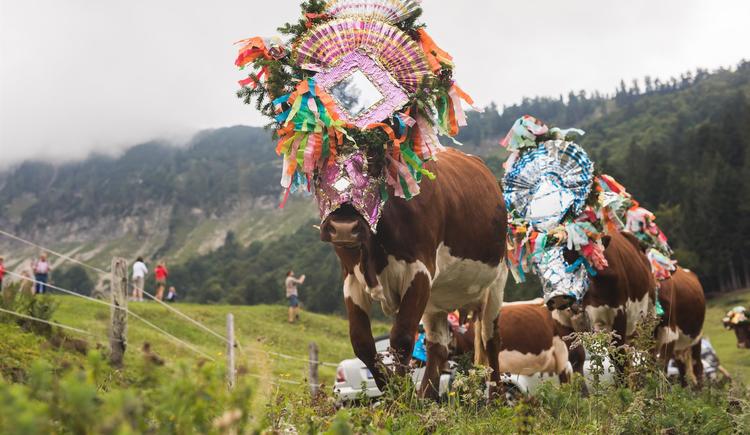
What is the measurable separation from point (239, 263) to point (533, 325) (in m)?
128

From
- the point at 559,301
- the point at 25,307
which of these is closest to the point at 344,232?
the point at 559,301

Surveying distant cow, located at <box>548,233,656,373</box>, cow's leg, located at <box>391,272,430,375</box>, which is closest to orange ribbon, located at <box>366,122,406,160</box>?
cow's leg, located at <box>391,272,430,375</box>

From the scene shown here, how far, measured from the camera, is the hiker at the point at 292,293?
83.0ft

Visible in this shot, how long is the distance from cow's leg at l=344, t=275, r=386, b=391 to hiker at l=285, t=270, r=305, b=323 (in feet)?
64.2

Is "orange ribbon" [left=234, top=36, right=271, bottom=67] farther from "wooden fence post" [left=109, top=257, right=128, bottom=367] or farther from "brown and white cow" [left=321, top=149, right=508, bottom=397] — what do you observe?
"wooden fence post" [left=109, top=257, right=128, bottom=367]

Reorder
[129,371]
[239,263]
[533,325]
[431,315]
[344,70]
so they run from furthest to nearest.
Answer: [239,263] < [129,371] < [533,325] < [431,315] < [344,70]

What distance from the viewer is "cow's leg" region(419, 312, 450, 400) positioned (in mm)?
5094

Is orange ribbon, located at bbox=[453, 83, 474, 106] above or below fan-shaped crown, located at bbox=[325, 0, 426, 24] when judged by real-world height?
below

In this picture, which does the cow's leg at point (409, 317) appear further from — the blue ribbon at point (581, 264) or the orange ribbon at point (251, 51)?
the blue ribbon at point (581, 264)

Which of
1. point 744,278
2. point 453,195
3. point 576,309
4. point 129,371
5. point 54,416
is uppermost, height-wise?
point 453,195

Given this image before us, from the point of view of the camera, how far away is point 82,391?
4.60 ft

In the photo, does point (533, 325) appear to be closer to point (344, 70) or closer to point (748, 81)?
point (344, 70)

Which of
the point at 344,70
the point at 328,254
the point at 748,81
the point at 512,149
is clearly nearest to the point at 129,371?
the point at 512,149

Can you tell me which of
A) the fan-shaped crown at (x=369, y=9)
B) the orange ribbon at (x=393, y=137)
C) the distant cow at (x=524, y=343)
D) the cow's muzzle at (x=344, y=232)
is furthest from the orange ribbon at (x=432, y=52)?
the distant cow at (x=524, y=343)
